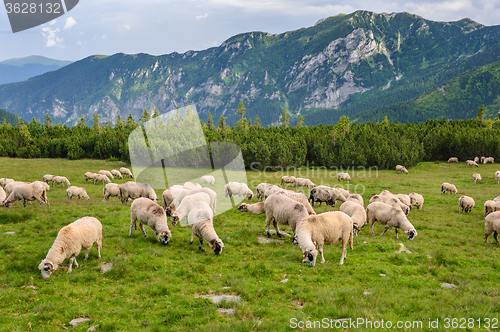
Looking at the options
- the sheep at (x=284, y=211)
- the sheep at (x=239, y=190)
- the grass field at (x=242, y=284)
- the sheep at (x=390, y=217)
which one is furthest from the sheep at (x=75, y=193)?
the sheep at (x=390, y=217)

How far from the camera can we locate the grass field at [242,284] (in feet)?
30.3

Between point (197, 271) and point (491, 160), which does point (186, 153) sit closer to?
point (197, 271)

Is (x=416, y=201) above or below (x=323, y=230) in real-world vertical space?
below

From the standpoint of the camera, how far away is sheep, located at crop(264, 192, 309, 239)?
1673 centimetres

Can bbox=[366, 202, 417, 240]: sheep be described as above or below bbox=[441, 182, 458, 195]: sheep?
above

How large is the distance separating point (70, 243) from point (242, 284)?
777cm

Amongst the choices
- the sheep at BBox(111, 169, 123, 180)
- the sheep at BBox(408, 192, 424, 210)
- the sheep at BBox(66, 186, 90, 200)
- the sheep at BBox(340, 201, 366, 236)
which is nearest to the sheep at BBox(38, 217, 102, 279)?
the sheep at BBox(340, 201, 366, 236)

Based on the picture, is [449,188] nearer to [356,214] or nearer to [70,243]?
[356,214]

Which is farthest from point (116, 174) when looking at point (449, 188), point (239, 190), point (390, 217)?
point (449, 188)

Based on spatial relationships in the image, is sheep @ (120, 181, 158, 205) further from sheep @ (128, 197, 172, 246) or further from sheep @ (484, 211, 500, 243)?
sheep @ (484, 211, 500, 243)

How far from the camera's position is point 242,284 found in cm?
1182

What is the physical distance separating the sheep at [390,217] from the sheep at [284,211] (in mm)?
6366

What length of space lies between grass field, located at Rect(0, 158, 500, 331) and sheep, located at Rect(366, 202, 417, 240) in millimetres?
900

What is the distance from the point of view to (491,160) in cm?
7669
